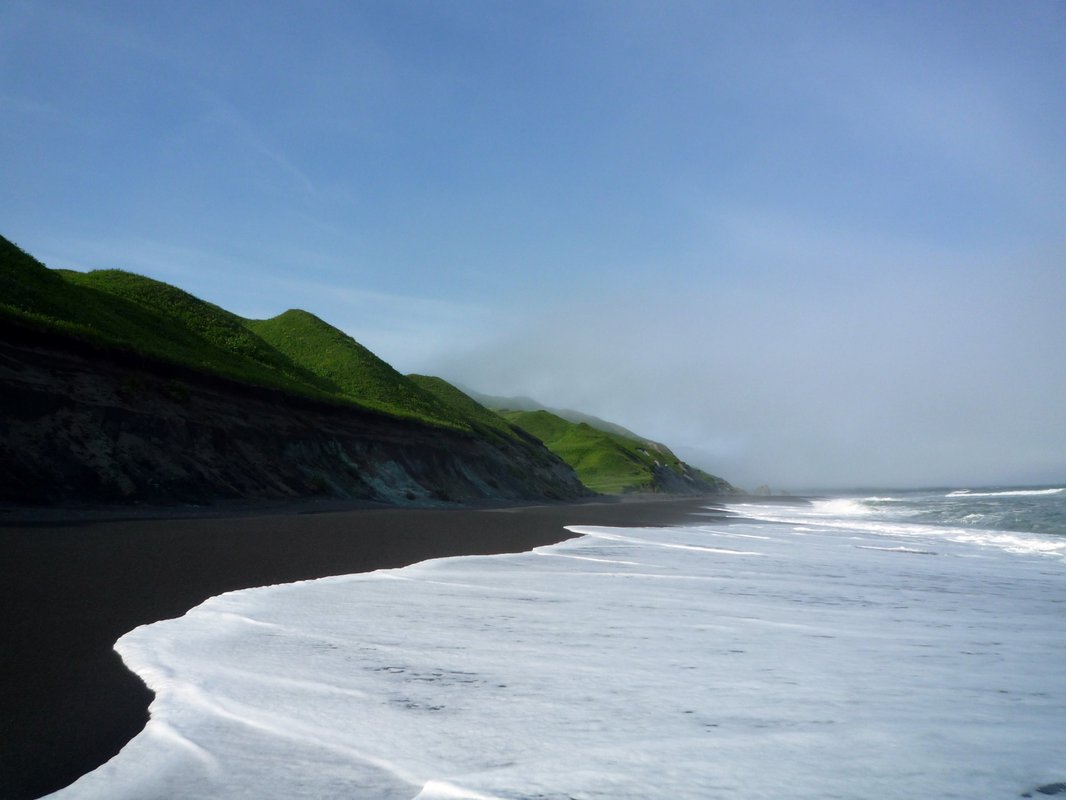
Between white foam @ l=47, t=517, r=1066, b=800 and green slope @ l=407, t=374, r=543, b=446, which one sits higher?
green slope @ l=407, t=374, r=543, b=446

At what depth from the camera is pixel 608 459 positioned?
112 metres

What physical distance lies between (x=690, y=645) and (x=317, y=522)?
12252 millimetres

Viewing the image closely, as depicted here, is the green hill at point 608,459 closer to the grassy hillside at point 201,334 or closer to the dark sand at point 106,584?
the grassy hillside at point 201,334

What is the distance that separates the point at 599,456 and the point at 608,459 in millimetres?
1804

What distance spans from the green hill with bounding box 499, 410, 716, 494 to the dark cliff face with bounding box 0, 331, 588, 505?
61776 millimetres

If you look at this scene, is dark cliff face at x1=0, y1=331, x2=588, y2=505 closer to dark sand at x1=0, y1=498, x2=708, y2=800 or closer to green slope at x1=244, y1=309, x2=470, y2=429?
dark sand at x1=0, y1=498, x2=708, y2=800

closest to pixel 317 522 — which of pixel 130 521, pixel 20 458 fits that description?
pixel 130 521

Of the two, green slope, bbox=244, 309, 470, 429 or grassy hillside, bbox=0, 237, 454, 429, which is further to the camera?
green slope, bbox=244, 309, 470, 429

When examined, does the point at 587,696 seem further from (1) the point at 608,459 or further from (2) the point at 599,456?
(2) the point at 599,456

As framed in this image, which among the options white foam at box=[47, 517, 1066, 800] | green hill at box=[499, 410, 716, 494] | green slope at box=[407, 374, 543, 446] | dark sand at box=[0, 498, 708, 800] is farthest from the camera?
green hill at box=[499, 410, 716, 494]

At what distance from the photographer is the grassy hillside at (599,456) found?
341ft

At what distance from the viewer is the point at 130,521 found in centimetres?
1362

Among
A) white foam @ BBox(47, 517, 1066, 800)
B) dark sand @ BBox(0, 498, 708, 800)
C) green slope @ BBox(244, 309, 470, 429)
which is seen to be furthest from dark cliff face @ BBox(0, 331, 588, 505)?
green slope @ BBox(244, 309, 470, 429)

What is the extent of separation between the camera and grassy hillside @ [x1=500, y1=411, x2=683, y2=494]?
341 feet
